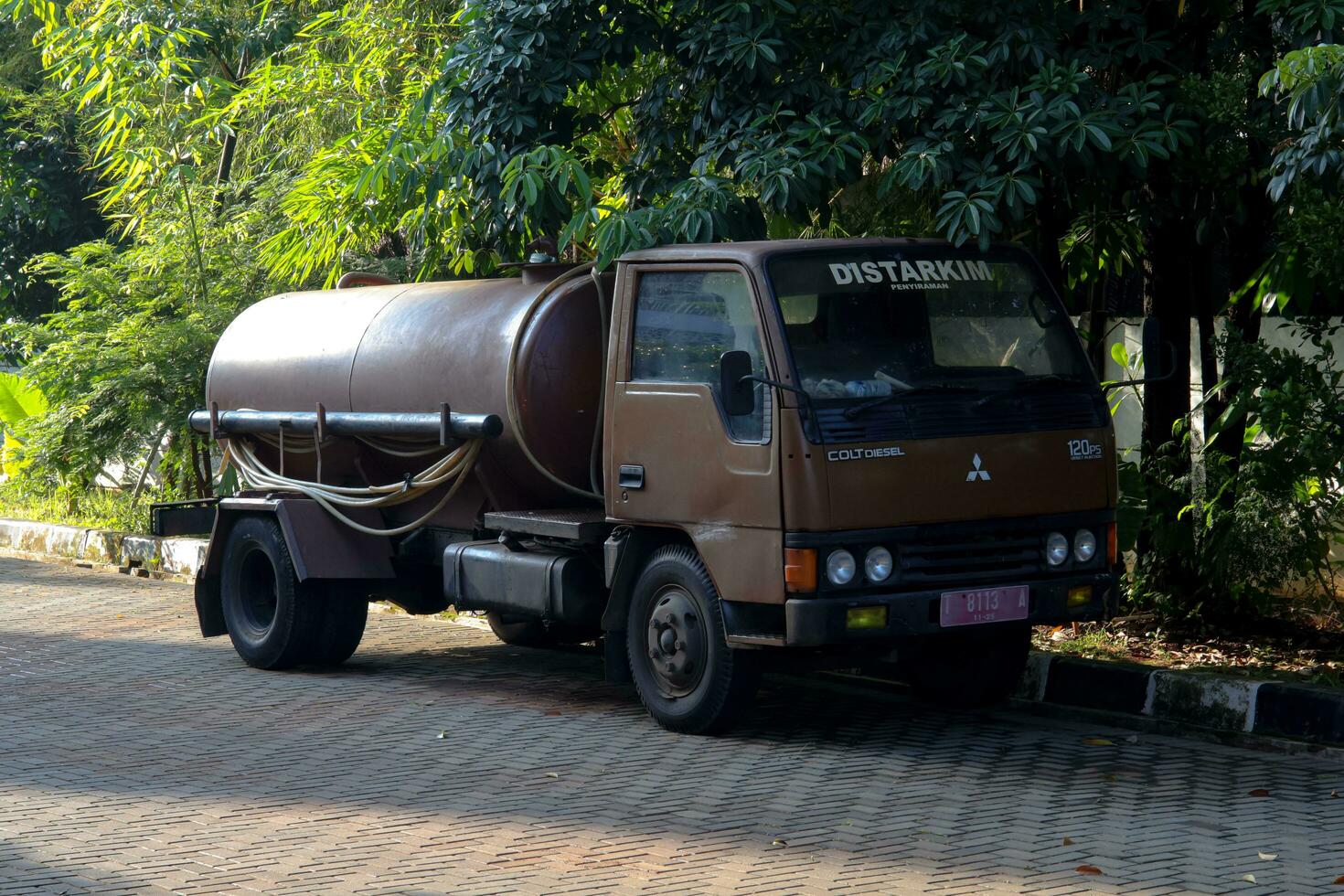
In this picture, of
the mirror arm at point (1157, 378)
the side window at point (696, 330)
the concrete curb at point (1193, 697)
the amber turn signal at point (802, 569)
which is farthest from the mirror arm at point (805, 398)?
the concrete curb at point (1193, 697)

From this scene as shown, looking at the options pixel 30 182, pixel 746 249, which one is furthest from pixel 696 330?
pixel 30 182

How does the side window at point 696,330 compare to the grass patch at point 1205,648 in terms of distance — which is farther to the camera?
the grass patch at point 1205,648

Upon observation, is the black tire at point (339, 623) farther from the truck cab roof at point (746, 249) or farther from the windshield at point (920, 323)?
the windshield at point (920, 323)

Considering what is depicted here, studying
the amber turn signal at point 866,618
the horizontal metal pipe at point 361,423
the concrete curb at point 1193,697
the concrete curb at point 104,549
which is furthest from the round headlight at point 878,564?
the concrete curb at point 104,549

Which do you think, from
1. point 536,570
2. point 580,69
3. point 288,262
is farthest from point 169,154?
point 536,570

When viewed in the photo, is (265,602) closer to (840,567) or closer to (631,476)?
(631,476)

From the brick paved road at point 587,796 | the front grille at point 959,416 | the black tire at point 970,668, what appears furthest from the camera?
the black tire at point 970,668

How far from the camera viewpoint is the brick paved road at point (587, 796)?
542 cm

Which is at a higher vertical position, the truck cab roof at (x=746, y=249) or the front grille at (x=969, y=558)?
the truck cab roof at (x=746, y=249)

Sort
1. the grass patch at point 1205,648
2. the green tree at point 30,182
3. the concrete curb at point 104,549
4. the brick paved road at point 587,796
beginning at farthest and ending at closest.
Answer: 1. the green tree at point 30,182
2. the concrete curb at point 104,549
3. the grass patch at point 1205,648
4. the brick paved road at point 587,796

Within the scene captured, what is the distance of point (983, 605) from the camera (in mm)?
7129

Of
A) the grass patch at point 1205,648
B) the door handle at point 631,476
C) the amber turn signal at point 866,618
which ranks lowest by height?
the grass patch at point 1205,648

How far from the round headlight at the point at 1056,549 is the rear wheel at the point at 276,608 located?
13.1ft

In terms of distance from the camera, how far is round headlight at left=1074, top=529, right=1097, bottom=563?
746cm
